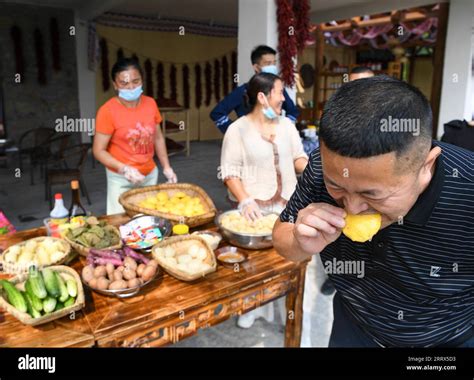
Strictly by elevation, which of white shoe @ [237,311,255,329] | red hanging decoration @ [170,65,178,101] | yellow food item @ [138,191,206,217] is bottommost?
white shoe @ [237,311,255,329]

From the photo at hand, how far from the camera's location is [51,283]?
5.38 feet

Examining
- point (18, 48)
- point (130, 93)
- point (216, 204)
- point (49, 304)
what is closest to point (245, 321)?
point (49, 304)

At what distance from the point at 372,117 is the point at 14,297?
1514 millimetres

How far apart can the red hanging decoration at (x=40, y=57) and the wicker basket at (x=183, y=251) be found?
8815 mm

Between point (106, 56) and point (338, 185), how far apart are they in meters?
10.8

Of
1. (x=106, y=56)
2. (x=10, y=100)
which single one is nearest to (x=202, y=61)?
(x=106, y=56)

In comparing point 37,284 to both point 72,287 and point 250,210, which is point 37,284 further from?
point 250,210

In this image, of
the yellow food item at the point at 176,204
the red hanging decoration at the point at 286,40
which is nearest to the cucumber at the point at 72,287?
the yellow food item at the point at 176,204

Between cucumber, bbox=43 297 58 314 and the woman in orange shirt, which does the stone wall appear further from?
cucumber, bbox=43 297 58 314

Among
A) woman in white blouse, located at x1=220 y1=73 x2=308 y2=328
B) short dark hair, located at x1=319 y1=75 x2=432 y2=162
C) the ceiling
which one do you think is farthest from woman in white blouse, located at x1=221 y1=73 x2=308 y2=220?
the ceiling

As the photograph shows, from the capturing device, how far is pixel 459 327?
4.21 ft

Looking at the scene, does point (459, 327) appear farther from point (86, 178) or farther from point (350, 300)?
point (86, 178)

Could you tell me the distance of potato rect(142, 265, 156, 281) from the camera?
1794mm

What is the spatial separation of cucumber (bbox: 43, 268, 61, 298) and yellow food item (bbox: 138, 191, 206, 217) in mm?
943
